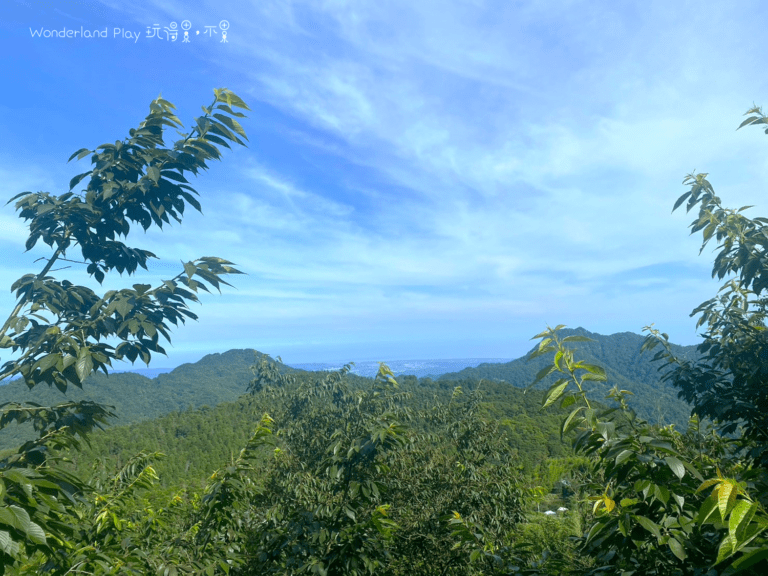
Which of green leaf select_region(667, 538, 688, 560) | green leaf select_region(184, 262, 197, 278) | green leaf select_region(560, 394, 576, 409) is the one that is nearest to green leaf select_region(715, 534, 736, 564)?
green leaf select_region(667, 538, 688, 560)

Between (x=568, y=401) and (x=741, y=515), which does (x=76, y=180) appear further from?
(x=741, y=515)

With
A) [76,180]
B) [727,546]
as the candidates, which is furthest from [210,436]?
[727,546]

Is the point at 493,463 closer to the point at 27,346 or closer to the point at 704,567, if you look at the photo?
the point at 704,567

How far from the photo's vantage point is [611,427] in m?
1.70

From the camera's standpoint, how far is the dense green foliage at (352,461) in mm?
1760

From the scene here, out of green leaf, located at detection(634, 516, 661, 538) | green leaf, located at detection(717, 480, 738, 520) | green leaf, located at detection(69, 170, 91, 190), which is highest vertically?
green leaf, located at detection(69, 170, 91, 190)

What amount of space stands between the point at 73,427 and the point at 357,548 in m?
2.34

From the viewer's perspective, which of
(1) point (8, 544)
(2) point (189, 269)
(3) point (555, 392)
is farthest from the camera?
(2) point (189, 269)

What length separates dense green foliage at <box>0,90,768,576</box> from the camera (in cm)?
176

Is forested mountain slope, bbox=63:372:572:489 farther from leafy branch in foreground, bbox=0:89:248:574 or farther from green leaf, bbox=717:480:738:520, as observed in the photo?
green leaf, bbox=717:480:738:520

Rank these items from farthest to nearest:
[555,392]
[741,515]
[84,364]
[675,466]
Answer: [84,364], [555,392], [675,466], [741,515]

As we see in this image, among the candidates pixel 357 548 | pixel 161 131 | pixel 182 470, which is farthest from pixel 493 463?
pixel 182 470

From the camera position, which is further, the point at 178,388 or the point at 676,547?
the point at 178,388

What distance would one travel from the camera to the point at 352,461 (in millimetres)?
3664
